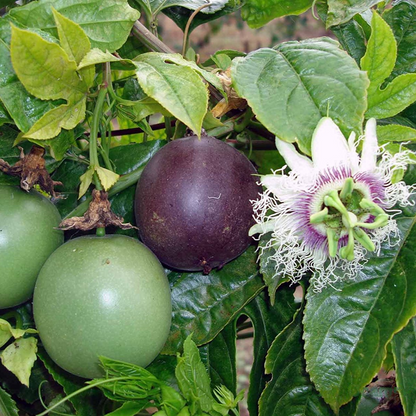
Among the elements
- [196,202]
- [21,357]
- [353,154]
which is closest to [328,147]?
[353,154]

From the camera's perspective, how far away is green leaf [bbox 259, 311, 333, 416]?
64cm

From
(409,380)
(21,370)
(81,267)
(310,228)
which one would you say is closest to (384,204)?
(310,228)

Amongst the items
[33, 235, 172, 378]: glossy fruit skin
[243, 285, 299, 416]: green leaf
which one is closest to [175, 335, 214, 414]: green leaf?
[33, 235, 172, 378]: glossy fruit skin

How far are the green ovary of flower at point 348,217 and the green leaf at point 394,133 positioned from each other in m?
0.07

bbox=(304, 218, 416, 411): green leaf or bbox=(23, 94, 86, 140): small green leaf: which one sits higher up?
bbox=(23, 94, 86, 140): small green leaf

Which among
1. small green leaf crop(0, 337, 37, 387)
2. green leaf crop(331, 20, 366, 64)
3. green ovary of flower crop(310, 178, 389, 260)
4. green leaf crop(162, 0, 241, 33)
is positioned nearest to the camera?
green ovary of flower crop(310, 178, 389, 260)

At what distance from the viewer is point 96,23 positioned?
58 cm

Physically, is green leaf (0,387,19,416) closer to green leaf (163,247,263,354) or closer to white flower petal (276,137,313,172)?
green leaf (163,247,263,354)

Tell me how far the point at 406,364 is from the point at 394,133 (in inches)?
9.3

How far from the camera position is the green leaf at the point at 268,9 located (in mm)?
772

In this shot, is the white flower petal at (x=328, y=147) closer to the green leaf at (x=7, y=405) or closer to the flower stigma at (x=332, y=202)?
the flower stigma at (x=332, y=202)

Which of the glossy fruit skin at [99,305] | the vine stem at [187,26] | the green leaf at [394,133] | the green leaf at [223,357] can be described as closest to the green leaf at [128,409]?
the glossy fruit skin at [99,305]

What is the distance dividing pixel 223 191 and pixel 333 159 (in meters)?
0.12

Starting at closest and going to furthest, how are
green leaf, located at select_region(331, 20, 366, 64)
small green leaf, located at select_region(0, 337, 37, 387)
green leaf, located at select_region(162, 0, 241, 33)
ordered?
1. small green leaf, located at select_region(0, 337, 37, 387)
2. green leaf, located at select_region(331, 20, 366, 64)
3. green leaf, located at select_region(162, 0, 241, 33)
